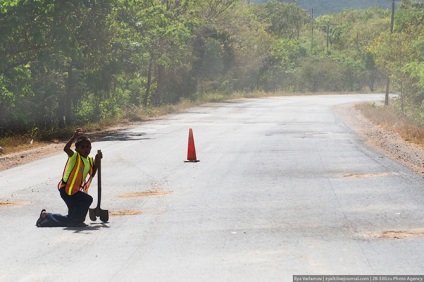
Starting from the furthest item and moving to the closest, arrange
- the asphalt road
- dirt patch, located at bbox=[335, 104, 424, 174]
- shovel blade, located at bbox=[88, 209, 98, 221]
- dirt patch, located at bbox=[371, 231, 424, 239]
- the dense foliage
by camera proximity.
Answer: the dense foliage, dirt patch, located at bbox=[335, 104, 424, 174], shovel blade, located at bbox=[88, 209, 98, 221], dirt patch, located at bbox=[371, 231, 424, 239], the asphalt road

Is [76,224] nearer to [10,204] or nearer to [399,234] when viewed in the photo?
[10,204]

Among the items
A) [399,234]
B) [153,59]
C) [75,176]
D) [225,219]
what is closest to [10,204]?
[75,176]

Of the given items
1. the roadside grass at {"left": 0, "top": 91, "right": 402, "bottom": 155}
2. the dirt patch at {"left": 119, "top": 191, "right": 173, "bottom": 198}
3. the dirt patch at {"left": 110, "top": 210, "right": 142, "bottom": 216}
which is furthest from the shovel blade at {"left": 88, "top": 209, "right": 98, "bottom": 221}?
the roadside grass at {"left": 0, "top": 91, "right": 402, "bottom": 155}

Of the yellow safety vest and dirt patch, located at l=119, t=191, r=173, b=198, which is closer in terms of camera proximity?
the yellow safety vest

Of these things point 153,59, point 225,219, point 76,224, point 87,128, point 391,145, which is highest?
point 153,59

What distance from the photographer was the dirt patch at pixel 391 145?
778 inches

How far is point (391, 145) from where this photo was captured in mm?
24766

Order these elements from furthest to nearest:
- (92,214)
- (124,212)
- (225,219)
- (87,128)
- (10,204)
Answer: (87,128)
(10,204)
(124,212)
(225,219)
(92,214)

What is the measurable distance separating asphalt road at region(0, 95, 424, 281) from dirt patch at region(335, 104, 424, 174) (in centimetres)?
58

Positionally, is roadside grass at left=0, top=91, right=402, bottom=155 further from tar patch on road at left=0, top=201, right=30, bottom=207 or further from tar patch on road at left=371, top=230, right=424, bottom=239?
tar patch on road at left=371, top=230, right=424, bottom=239

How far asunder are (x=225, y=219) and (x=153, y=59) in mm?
39640

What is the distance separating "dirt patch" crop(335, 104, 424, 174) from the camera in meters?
19.8

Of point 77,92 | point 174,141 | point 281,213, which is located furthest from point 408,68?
point 281,213

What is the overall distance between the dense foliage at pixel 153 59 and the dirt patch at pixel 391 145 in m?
10.9
